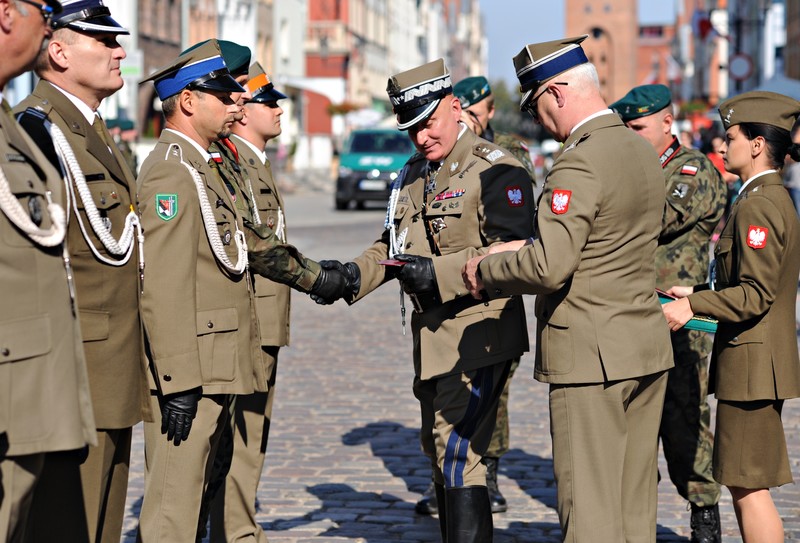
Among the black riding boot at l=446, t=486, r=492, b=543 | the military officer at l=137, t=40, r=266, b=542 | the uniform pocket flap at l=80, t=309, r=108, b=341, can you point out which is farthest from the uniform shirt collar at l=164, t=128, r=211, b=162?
the black riding boot at l=446, t=486, r=492, b=543

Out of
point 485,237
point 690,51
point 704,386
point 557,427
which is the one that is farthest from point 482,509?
point 690,51

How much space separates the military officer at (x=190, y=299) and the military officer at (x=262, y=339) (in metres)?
0.66

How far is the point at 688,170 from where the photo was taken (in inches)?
235

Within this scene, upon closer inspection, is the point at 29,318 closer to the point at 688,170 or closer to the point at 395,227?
the point at 395,227

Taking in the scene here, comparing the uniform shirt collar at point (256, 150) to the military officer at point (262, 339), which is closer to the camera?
the military officer at point (262, 339)

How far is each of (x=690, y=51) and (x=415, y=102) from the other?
138 m

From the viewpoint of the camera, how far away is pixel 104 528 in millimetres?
4270

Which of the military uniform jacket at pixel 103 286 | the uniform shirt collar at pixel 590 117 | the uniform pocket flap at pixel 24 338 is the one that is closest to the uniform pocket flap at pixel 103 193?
the military uniform jacket at pixel 103 286

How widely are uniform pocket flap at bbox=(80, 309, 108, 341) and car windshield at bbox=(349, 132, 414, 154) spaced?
2917 cm

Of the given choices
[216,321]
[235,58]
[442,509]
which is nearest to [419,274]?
[216,321]

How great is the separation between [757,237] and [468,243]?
44.2 inches

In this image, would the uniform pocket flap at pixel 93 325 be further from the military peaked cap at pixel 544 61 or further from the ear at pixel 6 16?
the military peaked cap at pixel 544 61

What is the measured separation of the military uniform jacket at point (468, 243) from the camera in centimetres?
508

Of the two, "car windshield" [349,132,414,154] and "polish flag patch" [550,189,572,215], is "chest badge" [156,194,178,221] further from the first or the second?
"car windshield" [349,132,414,154]
